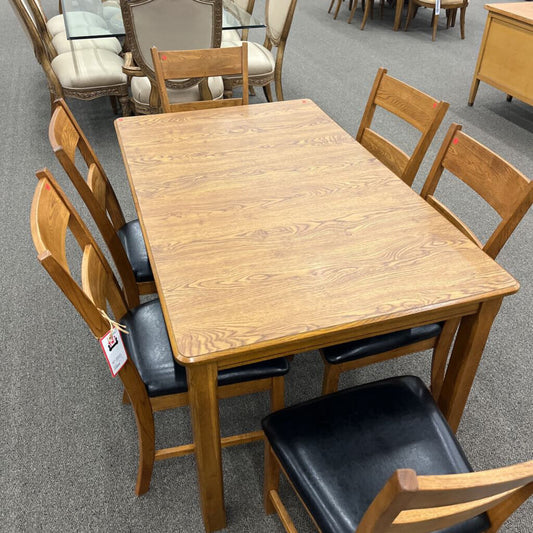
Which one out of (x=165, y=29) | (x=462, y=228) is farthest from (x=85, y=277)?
(x=165, y=29)

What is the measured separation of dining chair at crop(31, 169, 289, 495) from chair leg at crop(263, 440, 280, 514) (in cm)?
14

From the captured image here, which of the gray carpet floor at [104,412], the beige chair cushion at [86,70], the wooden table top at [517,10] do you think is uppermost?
the wooden table top at [517,10]

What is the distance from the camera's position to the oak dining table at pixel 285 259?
1.03 m

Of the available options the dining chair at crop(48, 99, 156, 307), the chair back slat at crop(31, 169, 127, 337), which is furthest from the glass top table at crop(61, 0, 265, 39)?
the chair back slat at crop(31, 169, 127, 337)

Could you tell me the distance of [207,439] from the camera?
114 centimetres

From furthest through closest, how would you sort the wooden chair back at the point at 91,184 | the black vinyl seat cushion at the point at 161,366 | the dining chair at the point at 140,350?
the wooden chair back at the point at 91,184 < the black vinyl seat cushion at the point at 161,366 < the dining chair at the point at 140,350

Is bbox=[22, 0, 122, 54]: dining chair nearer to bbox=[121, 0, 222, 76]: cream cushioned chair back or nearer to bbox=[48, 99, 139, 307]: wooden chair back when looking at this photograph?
bbox=[121, 0, 222, 76]: cream cushioned chair back

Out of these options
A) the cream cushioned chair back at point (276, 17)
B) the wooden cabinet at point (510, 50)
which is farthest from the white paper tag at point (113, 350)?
the wooden cabinet at point (510, 50)

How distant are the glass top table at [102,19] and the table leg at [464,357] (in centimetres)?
238

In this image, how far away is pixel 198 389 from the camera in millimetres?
1025

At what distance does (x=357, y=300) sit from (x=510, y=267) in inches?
60.1

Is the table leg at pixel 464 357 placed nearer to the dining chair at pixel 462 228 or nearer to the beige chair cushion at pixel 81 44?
the dining chair at pixel 462 228

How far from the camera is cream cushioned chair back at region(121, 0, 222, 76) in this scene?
250cm

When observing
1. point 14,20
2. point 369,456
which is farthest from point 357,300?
point 14,20
